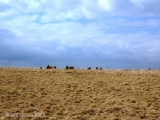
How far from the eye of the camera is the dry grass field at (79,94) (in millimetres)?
17422

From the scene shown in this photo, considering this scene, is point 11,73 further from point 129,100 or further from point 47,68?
point 129,100

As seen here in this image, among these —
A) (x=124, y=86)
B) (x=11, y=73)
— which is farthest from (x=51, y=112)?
(x=11, y=73)

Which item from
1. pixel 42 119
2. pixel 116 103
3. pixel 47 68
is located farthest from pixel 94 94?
pixel 47 68

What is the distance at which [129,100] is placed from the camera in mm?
20531

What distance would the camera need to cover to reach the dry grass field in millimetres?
17422

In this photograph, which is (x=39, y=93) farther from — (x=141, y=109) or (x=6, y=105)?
(x=141, y=109)

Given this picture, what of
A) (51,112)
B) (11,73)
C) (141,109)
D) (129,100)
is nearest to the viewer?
(51,112)

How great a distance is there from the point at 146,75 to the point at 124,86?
4.74 m

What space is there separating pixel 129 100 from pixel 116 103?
131 centimetres

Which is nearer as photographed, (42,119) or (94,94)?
(42,119)

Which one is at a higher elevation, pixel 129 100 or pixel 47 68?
pixel 47 68

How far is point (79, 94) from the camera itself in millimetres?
21750

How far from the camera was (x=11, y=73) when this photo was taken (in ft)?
93.0

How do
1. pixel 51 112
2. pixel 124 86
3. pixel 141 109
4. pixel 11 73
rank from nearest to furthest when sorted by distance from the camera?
1. pixel 51 112
2. pixel 141 109
3. pixel 124 86
4. pixel 11 73
